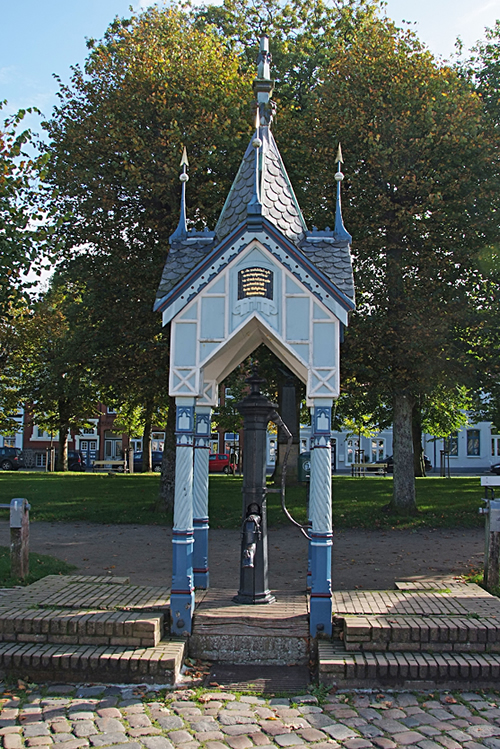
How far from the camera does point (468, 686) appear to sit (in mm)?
6176

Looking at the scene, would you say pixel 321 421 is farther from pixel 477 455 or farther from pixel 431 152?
pixel 477 455

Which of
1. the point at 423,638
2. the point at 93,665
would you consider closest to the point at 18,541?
the point at 93,665

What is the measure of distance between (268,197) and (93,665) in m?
5.30

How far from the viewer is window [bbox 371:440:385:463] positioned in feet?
213

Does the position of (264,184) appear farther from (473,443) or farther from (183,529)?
(473,443)

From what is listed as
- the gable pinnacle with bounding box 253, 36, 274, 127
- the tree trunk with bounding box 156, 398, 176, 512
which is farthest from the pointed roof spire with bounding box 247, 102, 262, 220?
the tree trunk with bounding box 156, 398, 176, 512

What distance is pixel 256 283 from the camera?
24.7 ft

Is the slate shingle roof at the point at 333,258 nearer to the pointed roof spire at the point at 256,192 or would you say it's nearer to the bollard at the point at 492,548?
the pointed roof spire at the point at 256,192

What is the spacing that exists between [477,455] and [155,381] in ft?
162

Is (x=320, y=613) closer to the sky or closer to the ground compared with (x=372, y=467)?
closer to the ground

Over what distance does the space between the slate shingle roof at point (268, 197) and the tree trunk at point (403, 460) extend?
996 centimetres

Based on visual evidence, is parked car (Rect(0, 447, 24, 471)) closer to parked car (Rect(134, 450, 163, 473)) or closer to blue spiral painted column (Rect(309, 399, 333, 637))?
parked car (Rect(134, 450, 163, 473))

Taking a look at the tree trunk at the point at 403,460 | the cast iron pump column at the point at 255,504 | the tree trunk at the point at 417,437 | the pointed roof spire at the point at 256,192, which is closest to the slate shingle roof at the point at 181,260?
the pointed roof spire at the point at 256,192

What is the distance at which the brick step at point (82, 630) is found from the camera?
666cm
